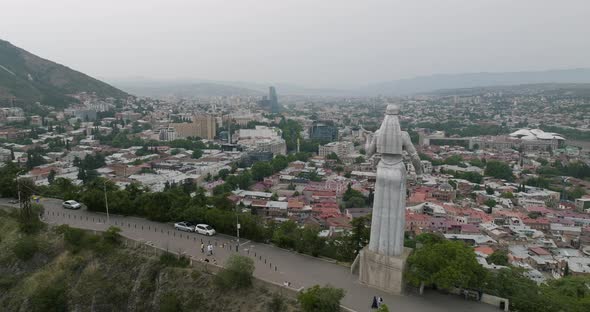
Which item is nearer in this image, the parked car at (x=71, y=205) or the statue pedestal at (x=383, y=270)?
the statue pedestal at (x=383, y=270)

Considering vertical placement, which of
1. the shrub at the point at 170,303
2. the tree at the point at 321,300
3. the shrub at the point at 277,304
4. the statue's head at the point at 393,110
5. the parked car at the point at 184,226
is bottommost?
the shrub at the point at 170,303

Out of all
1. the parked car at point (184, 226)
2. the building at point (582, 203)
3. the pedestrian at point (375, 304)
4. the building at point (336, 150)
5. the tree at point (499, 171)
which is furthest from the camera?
the building at point (336, 150)

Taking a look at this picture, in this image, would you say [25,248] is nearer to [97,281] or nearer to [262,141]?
[97,281]

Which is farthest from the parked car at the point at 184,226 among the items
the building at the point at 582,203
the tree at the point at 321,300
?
the building at the point at 582,203

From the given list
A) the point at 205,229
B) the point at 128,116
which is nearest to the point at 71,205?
the point at 205,229

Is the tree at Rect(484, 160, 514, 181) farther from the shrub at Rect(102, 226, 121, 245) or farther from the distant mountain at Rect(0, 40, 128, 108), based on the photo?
the distant mountain at Rect(0, 40, 128, 108)

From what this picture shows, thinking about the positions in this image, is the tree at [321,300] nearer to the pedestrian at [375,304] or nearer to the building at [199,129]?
the pedestrian at [375,304]

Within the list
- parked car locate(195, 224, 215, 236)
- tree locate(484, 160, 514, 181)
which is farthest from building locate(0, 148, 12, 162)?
tree locate(484, 160, 514, 181)
